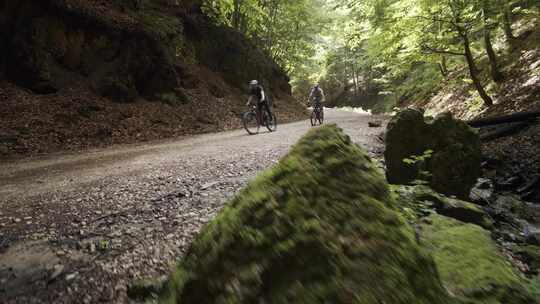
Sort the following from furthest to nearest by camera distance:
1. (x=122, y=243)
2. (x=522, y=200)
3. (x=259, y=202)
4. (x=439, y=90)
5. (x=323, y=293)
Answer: (x=439, y=90)
(x=522, y=200)
(x=122, y=243)
(x=259, y=202)
(x=323, y=293)

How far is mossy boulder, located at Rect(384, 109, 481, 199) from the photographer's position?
16.2ft

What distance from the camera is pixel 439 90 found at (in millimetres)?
21031

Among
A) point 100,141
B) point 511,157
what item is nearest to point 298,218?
point 511,157

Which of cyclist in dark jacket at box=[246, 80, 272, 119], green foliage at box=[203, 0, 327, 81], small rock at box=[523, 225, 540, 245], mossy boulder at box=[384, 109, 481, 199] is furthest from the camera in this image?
green foliage at box=[203, 0, 327, 81]

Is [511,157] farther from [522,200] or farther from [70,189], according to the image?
[70,189]

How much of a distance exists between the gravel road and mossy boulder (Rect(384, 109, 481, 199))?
7.84 feet

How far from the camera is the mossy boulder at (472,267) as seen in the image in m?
1.62

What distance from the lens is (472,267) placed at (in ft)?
6.03

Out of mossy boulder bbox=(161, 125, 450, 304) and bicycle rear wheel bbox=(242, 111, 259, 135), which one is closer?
mossy boulder bbox=(161, 125, 450, 304)

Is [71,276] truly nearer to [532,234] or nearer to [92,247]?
[92,247]

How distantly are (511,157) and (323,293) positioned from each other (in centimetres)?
834

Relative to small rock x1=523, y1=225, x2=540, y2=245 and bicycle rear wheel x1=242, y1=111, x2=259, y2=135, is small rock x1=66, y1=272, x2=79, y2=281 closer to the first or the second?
small rock x1=523, y1=225, x2=540, y2=245

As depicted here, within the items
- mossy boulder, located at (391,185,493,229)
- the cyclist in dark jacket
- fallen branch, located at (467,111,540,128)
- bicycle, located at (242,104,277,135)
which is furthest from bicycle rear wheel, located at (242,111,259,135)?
mossy boulder, located at (391,185,493,229)

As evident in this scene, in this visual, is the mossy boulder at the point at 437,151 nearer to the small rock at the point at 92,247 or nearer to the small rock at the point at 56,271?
the small rock at the point at 92,247
